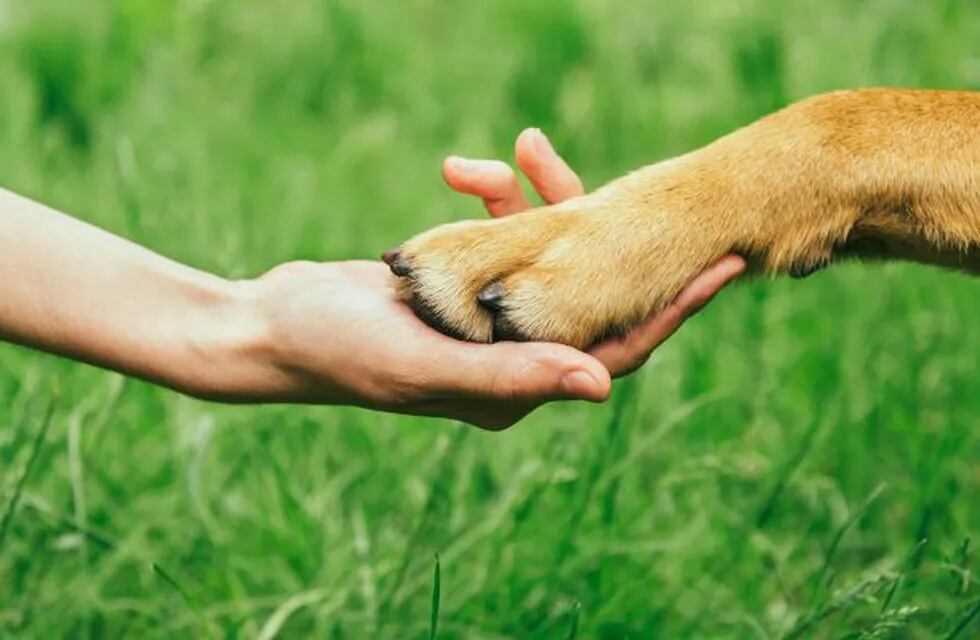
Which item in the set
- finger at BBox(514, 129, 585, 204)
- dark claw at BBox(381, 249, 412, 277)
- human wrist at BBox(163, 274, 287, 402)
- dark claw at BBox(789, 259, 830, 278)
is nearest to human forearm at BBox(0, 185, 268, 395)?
human wrist at BBox(163, 274, 287, 402)

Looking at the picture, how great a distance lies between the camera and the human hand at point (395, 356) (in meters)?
2.30

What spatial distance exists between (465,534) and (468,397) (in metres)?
0.91

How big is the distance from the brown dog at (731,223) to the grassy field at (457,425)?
55 cm

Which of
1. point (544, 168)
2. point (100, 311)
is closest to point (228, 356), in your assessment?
point (100, 311)

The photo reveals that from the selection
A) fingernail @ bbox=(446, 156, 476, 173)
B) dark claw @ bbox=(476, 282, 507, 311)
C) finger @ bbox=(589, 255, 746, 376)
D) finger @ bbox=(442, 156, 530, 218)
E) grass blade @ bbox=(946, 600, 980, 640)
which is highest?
fingernail @ bbox=(446, 156, 476, 173)

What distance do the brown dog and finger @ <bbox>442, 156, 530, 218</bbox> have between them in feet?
0.59

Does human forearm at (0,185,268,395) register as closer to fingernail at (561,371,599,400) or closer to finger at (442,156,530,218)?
finger at (442,156,530,218)

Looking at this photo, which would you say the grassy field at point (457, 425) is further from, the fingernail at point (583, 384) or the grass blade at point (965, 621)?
the fingernail at point (583, 384)

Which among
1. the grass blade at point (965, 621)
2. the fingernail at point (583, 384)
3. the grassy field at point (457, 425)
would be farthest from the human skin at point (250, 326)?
the grass blade at point (965, 621)

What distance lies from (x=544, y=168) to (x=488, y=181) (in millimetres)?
113

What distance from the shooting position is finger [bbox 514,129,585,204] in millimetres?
2826

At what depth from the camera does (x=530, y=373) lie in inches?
89.7

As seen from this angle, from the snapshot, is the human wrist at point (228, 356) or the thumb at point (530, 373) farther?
the human wrist at point (228, 356)

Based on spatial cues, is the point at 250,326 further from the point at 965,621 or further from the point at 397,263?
the point at 965,621
